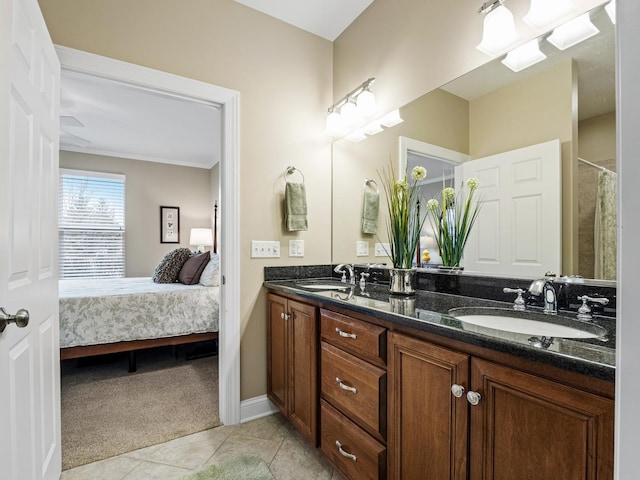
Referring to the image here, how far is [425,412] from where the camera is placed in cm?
102

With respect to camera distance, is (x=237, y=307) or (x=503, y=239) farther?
→ (x=237, y=307)

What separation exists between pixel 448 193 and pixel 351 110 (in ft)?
3.23

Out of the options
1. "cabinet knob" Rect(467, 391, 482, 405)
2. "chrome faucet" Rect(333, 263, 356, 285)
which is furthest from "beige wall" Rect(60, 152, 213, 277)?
"cabinet knob" Rect(467, 391, 482, 405)

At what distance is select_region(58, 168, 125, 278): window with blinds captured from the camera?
4.59 metres

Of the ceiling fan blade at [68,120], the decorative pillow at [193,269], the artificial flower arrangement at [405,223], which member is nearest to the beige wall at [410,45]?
the artificial flower arrangement at [405,223]

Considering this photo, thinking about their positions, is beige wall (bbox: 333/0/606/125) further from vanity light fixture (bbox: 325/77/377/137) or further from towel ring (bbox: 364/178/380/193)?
towel ring (bbox: 364/178/380/193)

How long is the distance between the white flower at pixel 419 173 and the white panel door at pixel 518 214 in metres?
0.21

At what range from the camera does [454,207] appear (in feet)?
5.46

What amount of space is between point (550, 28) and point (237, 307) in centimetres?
Answer: 207

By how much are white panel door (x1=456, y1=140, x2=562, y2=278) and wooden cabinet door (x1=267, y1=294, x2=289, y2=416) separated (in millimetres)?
1085

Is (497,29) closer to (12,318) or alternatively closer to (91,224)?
(12,318)

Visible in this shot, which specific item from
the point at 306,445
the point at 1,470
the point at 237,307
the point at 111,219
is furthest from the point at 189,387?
the point at 111,219

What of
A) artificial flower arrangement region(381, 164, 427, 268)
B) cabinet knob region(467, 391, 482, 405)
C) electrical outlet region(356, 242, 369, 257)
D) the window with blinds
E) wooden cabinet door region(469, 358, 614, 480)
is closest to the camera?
wooden cabinet door region(469, 358, 614, 480)

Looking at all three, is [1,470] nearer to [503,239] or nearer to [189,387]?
[189,387]
